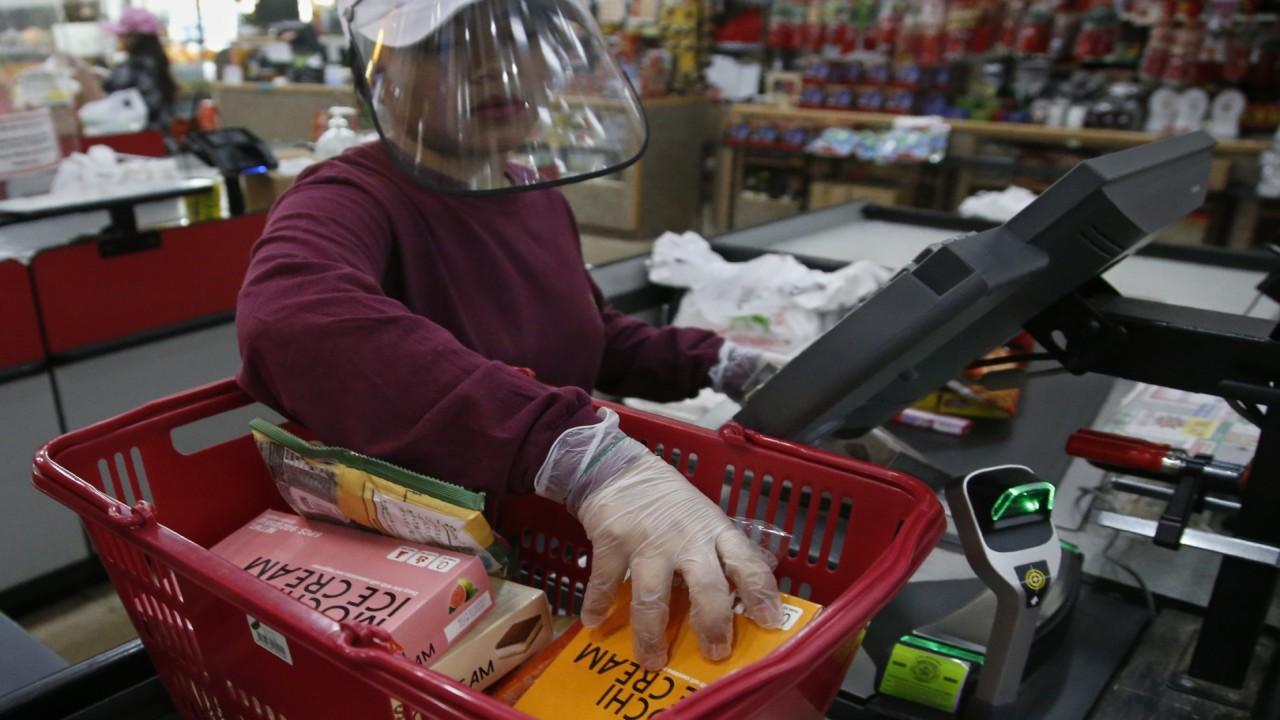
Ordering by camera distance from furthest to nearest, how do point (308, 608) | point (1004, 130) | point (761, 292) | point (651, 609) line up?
point (1004, 130) < point (761, 292) < point (651, 609) < point (308, 608)

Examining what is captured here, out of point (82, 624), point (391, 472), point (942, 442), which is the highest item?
point (391, 472)

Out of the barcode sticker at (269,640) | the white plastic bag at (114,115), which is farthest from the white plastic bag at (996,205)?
the white plastic bag at (114,115)

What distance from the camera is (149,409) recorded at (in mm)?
903

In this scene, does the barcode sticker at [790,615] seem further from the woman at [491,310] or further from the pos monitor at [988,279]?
the pos monitor at [988,279]

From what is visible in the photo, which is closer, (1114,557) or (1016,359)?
(1016,359)

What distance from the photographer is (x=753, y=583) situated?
713mm

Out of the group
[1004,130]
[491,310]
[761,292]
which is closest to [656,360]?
[491,310]

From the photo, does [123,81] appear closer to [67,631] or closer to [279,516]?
[67,631]

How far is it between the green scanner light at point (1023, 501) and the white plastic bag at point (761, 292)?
3.68 ft

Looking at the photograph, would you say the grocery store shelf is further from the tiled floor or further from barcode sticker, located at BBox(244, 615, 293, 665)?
barcode sticker, located at BBox(244, 615, 293, 665)

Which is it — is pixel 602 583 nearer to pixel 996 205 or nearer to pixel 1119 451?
pixel 1119 451

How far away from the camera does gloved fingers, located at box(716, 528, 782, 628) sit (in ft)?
2.34

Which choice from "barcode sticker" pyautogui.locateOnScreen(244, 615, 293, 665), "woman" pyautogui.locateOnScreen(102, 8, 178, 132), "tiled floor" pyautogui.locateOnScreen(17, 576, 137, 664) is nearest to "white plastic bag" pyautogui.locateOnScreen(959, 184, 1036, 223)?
"barcode sticker" pyautogui.locateOnScreen(244, 615, 293, 665)

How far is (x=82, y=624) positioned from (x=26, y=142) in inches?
59.3
